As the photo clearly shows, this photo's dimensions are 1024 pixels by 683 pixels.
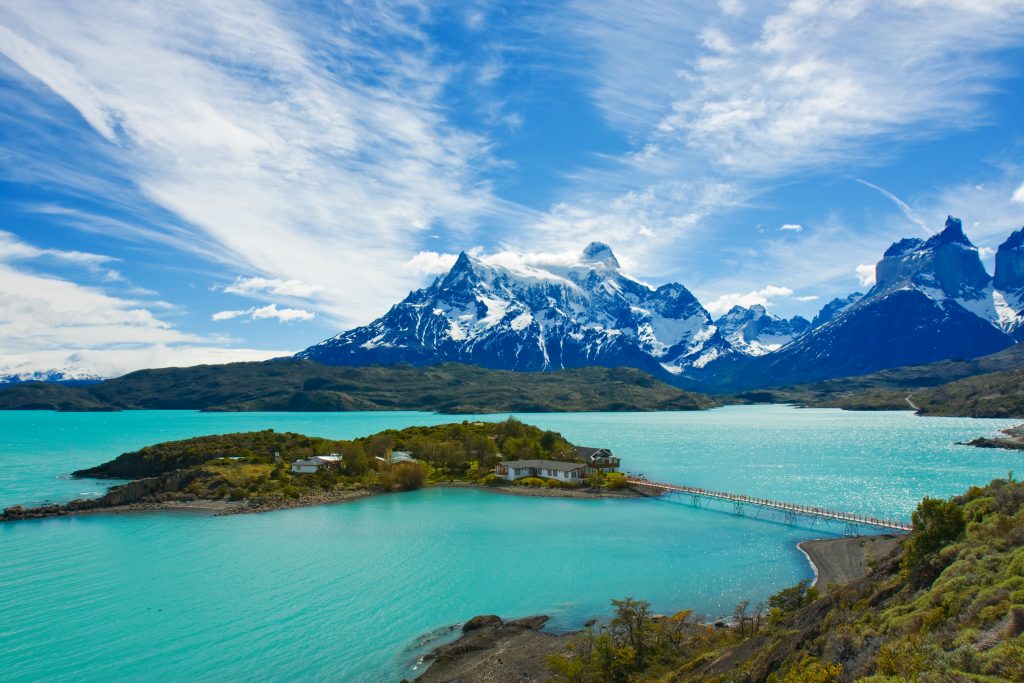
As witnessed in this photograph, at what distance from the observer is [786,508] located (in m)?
60.0

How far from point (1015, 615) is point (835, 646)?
463 cm

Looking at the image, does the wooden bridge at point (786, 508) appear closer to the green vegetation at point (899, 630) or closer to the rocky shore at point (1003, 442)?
the green vegetation at point (899, 630)

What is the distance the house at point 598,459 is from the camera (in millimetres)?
88100

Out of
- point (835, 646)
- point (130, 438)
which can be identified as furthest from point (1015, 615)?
point (130, 438)

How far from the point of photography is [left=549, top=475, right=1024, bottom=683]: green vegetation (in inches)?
452

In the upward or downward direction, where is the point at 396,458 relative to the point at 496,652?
upward

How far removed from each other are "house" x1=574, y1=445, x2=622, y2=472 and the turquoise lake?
40.7ft

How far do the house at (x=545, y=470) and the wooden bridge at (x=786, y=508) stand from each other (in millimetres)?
6538

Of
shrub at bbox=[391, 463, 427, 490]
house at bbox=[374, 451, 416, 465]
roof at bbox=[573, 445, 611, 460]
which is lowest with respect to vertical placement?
shrub at bbox=[391, 463, 427, 490]

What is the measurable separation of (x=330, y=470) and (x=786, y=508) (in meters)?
57.5

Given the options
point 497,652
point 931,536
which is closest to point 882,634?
point 931,536

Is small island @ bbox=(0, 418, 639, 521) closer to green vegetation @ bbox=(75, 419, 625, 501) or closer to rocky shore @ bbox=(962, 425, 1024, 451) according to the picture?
green vegetation @ bbox=(75, 419, 625, 501)

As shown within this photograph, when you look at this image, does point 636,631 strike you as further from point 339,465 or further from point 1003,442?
point 1003,442

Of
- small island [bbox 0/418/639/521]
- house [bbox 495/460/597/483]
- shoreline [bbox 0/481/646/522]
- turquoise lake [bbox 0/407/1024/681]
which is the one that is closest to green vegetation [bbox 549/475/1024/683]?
turquoise lake [bbox 0/407/1024/681]
